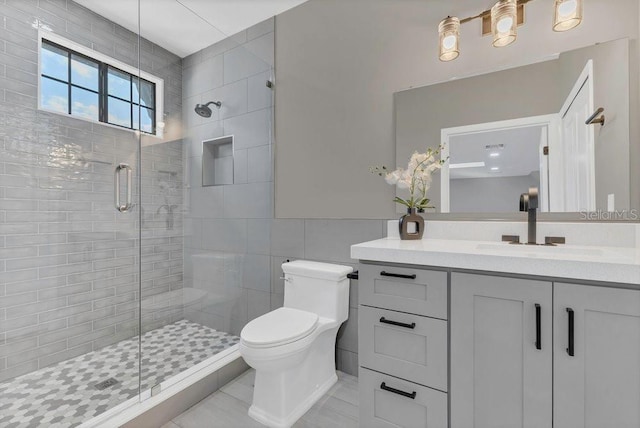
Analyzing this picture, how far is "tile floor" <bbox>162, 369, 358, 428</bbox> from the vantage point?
1.53 meters

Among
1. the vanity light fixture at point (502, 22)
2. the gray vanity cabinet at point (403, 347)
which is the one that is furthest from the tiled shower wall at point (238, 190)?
the vanity light fixture at point (502, 22)

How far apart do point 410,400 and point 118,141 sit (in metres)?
2.55

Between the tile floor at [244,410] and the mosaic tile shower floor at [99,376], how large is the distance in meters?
0.29

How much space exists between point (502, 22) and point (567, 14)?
0.84 ft

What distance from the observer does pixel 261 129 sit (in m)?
2.38

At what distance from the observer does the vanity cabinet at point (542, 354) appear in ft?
2.85

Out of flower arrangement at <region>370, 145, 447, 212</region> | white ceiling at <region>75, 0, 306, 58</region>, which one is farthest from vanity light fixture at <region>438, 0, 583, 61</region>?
white ceiling at <region>75, 0, 306, 58</region>

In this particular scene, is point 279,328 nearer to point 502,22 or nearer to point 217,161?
point 217,161

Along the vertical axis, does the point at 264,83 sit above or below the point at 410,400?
above

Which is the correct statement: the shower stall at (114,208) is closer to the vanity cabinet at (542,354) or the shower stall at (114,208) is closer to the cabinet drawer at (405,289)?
the cabinet drawer at (405,289)

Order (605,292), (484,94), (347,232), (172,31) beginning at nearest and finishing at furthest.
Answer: (605,292), (484,94), (347,232), (172,31)

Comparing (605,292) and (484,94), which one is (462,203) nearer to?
(484,94)

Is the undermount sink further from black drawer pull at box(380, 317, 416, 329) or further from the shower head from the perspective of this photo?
the shower head

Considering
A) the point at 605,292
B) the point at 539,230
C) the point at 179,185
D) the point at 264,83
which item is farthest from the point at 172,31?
the point at 605,292
